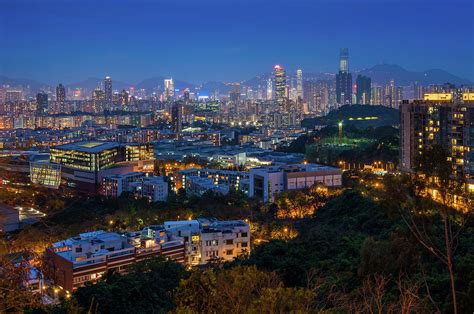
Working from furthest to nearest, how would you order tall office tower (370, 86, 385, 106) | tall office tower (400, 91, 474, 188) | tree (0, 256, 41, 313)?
tall office tower (370, 86, 385, 106) → tall office tower (400, 91, 474, 188) → tree (0, 256, 41, 313)

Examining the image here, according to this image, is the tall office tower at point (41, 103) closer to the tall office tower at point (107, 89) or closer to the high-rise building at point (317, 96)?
the tall office tower at point (107, 89)

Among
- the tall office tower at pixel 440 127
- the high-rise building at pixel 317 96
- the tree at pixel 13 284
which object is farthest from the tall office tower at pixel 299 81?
the tree at pixel 13 284

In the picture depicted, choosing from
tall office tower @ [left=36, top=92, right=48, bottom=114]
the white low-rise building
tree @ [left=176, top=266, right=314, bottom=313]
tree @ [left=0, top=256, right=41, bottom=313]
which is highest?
tall office tower @ [left=36, top=92, right=48, bottom=114]

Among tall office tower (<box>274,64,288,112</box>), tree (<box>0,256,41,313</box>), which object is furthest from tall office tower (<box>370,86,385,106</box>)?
tree (<box>0,256,41,313</box>)

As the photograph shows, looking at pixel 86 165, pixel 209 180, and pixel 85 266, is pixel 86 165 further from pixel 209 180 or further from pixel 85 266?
pixel 85 266

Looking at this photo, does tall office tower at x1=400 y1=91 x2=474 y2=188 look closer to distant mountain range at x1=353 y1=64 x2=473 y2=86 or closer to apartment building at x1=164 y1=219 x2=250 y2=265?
apartment building at x1=164 y1=219 x2=250 y2=265

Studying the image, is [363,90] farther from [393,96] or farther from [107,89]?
[107,89]

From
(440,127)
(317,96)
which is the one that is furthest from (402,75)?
(440,127)

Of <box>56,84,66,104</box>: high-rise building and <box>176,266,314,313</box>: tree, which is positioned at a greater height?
<box>56,84,66,104</box>: high-rise building
